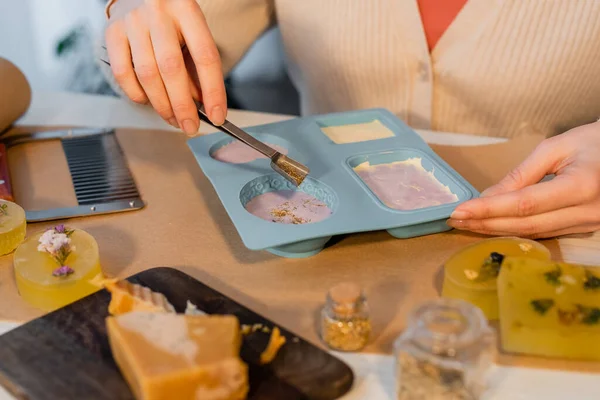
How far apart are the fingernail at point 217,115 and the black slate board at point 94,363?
0.32 m

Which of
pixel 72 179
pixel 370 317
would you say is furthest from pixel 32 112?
pixel 370 317

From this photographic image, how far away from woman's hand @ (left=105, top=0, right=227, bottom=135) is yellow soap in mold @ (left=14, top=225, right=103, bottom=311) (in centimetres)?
25

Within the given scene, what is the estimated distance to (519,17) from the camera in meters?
1.32

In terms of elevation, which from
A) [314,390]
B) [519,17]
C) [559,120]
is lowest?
[559,120]

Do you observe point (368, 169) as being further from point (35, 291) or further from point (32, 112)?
point (32, 112)

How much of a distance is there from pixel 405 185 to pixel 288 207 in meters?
0.18

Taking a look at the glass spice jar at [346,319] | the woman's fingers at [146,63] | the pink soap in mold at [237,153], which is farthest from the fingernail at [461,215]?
the woman's fingers at [146,63]

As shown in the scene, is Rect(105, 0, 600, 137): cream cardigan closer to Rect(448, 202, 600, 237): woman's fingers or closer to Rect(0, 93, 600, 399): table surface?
Rect(0, 93, 600, 399): table surface

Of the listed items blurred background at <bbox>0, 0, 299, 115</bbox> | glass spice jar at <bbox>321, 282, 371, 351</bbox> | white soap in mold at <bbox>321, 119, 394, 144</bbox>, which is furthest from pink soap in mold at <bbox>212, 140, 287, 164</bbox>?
blurred background at <bbox>0, 0, 299, 115</bbox>

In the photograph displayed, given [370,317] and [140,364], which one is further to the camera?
[370,317]

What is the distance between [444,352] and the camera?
2.14 feet

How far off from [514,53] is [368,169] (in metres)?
0.45

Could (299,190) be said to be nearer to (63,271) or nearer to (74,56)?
(63,271)

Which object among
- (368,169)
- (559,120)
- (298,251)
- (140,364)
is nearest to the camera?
(140,364)
